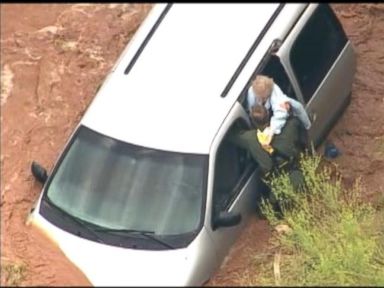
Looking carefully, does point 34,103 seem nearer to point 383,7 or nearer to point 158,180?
point 158,180

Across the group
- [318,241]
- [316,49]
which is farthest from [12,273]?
[316,49]

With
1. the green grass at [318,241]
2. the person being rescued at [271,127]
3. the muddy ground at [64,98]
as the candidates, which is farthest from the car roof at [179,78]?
the muddy ground at [64,98]

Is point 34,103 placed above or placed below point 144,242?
below

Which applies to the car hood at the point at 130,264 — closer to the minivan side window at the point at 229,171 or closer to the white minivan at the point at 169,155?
the white minivan at the point at 169,155

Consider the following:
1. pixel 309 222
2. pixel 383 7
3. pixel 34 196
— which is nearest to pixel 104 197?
pixel 34 196

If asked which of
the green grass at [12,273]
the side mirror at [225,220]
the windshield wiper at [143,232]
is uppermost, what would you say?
the side mirror at [225,220]

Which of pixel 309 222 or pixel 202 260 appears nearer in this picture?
pixel 202 260

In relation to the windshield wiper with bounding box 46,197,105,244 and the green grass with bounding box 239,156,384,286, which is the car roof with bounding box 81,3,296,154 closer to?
the windshield wiper with bounding box 46,197,105,244
